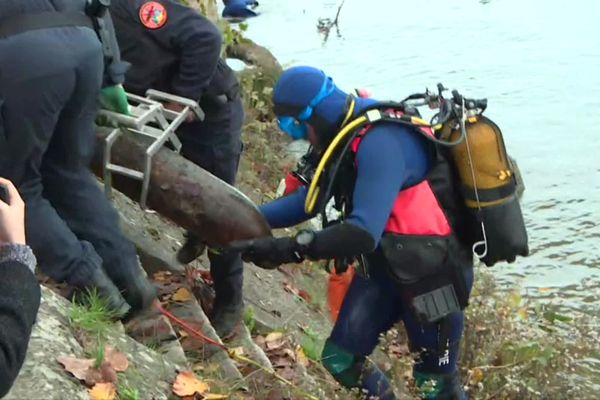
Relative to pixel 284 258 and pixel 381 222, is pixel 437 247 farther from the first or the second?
pixel 284 258

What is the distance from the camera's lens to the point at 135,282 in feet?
14.1

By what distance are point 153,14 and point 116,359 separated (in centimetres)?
180

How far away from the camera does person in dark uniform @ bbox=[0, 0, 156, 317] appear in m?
3.63

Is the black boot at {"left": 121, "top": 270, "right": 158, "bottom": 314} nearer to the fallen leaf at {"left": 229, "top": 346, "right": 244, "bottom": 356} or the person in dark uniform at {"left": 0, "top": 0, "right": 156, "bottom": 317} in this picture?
the person in dark uniform at {"left": 0, "top": 0, "right": 156, "bottom": 317}

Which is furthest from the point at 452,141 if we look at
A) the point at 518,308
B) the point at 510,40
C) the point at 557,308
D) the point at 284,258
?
the point at 510,40

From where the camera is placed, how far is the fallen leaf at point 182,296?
496cm

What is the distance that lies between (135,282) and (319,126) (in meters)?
1.09

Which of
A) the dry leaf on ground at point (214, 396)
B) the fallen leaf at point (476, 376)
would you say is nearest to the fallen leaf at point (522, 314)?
the fallen leaf at point (476, 376)

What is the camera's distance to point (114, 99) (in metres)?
4.36

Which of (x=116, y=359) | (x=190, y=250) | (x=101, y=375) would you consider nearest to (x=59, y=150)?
(x=116, y=359)

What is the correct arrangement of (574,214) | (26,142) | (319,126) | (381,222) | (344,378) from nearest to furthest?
(26,142) < (381,222) < (319,126) < (344,378) < (574,214)

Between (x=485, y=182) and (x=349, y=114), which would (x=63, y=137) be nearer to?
(x=349, y=114)

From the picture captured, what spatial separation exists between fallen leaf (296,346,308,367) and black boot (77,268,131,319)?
1470 mm

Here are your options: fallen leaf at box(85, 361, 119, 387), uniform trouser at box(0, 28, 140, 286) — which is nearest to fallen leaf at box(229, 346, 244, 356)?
uniform trouser at box(0, 28, 140, 286)
